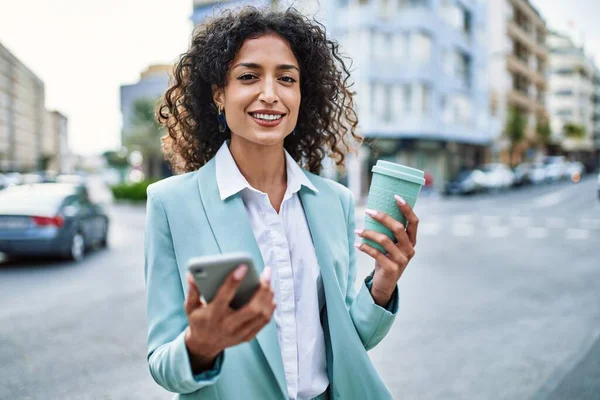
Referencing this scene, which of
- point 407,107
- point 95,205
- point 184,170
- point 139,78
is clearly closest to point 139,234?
point 95,205

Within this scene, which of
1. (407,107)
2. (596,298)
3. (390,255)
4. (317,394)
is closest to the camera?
(390,255)

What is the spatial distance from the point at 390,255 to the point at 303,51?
73 centimetres

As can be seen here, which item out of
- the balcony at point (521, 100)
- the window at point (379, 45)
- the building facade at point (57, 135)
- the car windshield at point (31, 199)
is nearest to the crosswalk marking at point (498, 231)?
the car windshield at point (31, 199)

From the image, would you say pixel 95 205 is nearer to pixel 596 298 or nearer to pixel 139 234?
pixel 139 234

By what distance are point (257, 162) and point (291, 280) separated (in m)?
0.38

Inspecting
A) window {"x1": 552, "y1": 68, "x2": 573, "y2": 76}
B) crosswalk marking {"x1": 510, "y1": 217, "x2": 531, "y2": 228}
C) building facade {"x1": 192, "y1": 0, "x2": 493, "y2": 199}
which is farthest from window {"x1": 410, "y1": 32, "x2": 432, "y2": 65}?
window {"x1": 552, "y1": 68, "x2": 573, "y2": 76}

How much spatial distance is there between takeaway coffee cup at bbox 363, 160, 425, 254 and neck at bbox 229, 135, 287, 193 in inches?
15.3

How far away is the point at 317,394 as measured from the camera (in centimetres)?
159

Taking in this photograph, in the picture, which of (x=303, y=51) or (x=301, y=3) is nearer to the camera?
(x=303, y=51)

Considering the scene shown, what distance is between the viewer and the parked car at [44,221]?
9.46m

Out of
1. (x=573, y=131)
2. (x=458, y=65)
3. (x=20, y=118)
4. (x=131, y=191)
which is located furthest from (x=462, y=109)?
(x=573, y=131)

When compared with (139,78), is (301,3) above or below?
below

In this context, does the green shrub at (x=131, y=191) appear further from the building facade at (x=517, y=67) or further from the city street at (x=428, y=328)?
the building facade at (x=517, y=67)

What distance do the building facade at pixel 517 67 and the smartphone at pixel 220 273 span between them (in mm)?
44073
